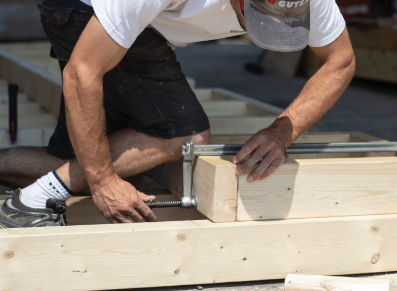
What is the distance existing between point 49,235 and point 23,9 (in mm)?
6594

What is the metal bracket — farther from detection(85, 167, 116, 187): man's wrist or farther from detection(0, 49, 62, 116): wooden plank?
detection(0, 49, 62, 116): wooden plank

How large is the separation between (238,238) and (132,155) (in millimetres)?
598

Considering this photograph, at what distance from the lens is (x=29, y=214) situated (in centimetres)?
188

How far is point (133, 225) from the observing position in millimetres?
1748

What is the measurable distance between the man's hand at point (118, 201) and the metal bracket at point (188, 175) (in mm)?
159

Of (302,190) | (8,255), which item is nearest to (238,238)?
(302,190)

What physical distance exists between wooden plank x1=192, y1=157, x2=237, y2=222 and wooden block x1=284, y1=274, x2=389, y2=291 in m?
0.33

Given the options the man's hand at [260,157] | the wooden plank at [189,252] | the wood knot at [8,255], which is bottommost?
the wooden plank at [189,252]

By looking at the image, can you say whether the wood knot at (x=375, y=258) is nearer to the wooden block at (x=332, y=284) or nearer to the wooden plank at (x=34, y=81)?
the wooden block at (x=332, y=284)

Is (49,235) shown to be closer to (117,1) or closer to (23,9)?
(117,1)

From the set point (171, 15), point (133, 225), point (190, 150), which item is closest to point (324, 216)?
point (190, 150)

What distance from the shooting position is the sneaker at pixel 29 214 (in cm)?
185

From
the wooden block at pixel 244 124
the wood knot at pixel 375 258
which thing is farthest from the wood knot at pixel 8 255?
the wooden block at pixel 244 124

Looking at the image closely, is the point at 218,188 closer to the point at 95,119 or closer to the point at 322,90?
the point at 95,119
